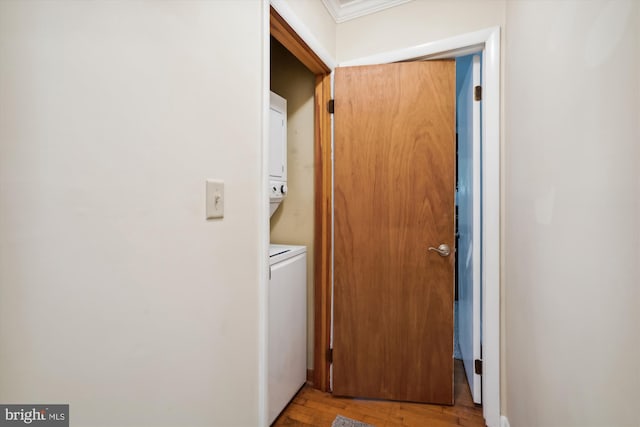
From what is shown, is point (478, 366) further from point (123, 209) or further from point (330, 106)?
point (123, 209)

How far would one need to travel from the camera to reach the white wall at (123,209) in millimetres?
527

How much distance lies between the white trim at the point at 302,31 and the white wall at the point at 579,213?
91cm

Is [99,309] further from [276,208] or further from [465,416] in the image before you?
[465,416]

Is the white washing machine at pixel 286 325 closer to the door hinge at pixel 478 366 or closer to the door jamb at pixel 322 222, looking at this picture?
the door jamb at pixel 322 222

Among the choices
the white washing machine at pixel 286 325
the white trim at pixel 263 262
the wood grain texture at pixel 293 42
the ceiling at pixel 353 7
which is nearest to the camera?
the white trim at pixel 263 262

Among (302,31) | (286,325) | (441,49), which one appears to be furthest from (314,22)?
(286,325)

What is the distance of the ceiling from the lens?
68.6 inches

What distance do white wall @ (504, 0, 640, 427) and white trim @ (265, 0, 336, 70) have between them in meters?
0.91

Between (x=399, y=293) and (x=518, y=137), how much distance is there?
0.98 m

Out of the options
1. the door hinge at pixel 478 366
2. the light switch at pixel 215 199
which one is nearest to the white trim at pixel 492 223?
the door hinge at pixel 478 366

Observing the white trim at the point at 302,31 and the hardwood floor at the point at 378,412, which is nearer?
the white trim at the point at 302,31

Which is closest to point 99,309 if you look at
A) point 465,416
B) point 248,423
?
point 248,423

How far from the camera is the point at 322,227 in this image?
1839mm

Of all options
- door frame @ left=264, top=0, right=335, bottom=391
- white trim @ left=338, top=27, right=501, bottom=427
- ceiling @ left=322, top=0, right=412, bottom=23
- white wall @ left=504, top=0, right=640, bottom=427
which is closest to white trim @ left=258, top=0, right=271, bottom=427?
door frame @ left=264, top=0, right=335, bottom=391
